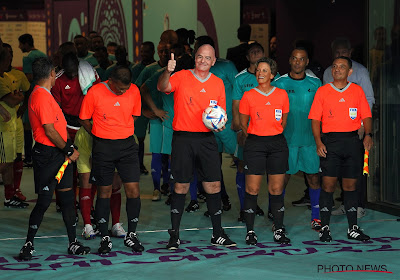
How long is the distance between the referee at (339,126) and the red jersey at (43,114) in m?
2.19

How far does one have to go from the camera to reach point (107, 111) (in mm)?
6438

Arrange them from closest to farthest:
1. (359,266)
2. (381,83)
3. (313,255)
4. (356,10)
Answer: (359,266) < (313,255) < (381,83) < (356,10)

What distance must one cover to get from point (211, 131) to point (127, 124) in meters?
0.70

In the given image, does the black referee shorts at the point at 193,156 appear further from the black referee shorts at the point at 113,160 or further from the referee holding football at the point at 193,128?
the black referee shorts at the point at 113,160

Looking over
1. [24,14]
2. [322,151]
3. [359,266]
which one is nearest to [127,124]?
[322,151]

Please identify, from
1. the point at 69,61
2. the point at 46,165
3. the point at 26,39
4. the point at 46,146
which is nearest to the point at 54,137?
the point at 46,146

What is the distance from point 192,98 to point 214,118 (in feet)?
1.02

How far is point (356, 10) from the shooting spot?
10680 mm

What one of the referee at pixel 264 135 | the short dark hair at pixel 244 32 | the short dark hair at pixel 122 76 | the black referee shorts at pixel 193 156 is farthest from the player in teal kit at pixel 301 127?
the short dark hair at pixel 244 32

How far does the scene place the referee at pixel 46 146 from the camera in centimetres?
610

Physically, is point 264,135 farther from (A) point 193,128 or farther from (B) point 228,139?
(B) point 228,139

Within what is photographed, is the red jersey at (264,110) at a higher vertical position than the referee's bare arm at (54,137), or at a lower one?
higher

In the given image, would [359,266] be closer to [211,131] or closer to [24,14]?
[211,131]

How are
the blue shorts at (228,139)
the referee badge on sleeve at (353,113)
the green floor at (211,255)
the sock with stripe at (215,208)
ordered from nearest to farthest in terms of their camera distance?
1. the green floor at (211,255)
2. the sock with stripe at (215,208)
3. the referee badge on sleeve at (353,113)
4. the blue shorts at (228,139)
